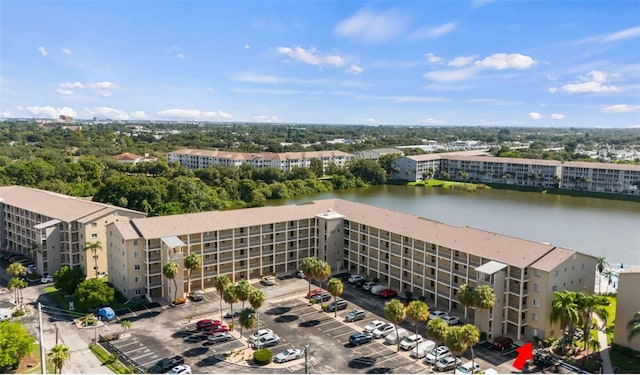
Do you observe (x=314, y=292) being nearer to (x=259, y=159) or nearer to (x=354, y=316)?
(x=354, y=316)

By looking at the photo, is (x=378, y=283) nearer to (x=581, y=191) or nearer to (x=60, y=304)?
(x=60, y=304)

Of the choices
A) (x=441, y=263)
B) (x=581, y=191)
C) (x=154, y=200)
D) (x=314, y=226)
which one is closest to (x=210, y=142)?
(x=154, y=200)

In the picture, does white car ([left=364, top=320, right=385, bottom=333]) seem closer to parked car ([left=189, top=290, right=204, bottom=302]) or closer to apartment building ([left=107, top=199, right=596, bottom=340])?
apartment building ([left=107, top=199, right=596, bottom=340])

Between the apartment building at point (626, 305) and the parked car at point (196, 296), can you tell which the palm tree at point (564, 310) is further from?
the parked car at point (196, 296)

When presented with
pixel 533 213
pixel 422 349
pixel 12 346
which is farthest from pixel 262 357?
pixel 533 213

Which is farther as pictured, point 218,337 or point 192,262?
point 192,262

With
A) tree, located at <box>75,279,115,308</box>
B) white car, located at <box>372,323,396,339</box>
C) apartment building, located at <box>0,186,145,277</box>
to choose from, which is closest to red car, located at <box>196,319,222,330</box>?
tree, located at <box>75,279,115,308</box>
